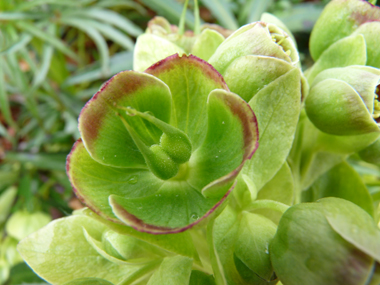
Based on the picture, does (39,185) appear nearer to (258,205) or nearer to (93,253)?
(93,253)

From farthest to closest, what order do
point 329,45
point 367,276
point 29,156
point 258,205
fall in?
point 29,156 → point 329,45 → point 258,205 → point 367,276

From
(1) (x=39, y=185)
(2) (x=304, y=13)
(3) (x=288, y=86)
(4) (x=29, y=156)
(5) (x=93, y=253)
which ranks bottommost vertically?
(1) (x=39, y=185)

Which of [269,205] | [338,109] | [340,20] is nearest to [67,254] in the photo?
[269,205]

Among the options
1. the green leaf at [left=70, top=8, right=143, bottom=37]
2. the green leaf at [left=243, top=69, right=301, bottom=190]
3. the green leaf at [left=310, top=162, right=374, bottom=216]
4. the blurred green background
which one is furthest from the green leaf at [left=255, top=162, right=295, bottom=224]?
the green leaf at [left=70, top=8, right=143, bottom=37]

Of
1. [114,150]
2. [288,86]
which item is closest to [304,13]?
[288,86]

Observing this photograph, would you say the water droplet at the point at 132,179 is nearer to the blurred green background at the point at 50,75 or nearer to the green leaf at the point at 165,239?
the green leaf at the point at 165,239

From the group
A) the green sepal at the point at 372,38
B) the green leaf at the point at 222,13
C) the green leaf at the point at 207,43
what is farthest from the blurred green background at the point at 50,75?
the green leaf at the point at 207,43

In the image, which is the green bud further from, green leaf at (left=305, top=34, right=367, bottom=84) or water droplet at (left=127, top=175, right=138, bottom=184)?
water droplet at (left=127, top=175, right=138, bottom=184)
